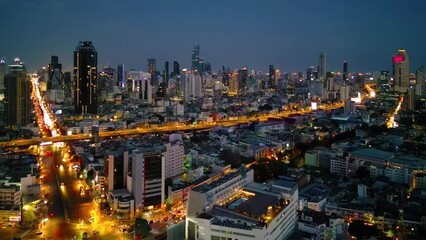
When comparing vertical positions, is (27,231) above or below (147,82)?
below

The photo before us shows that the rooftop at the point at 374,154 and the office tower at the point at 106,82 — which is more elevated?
the office tower at the point at 106,82

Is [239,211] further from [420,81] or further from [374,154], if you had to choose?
[420,81]

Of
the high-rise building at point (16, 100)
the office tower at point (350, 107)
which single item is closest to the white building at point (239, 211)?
the high-rise building at point (16, 100)

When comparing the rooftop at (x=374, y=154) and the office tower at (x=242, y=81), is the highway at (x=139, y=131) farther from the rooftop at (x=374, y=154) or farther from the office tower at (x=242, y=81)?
the office tower at (x=242, y=81)

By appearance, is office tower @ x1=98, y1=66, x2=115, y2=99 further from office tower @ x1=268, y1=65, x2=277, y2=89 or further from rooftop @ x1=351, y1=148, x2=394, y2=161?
rooftop @ x1=351, y1=148, x2=394, y2=161

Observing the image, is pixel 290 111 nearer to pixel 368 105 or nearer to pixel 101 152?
pixel 368 105

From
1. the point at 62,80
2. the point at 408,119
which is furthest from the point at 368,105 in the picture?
the point at 62,80

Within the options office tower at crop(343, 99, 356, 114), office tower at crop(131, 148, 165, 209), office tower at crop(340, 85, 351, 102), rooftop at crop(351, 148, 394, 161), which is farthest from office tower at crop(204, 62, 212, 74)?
office tower at crop(131, 148, 165, 209)
